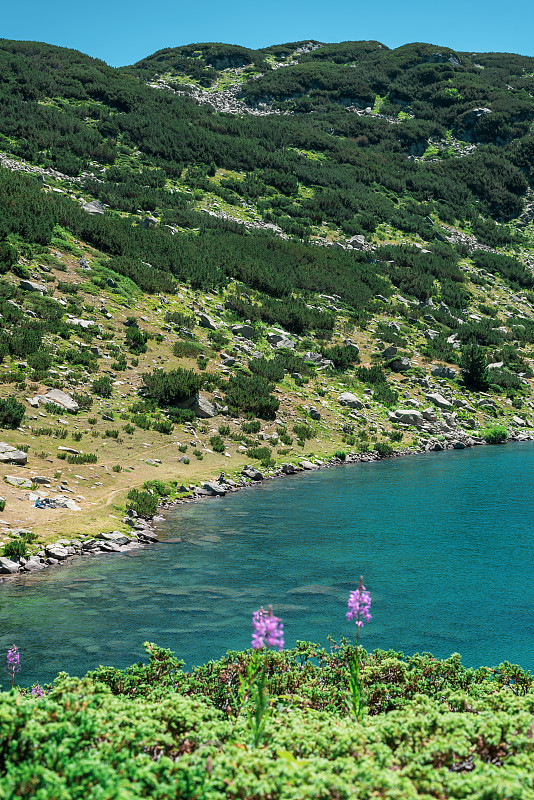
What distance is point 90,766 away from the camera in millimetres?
4625

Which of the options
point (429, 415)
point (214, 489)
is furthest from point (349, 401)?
point (214, 489)

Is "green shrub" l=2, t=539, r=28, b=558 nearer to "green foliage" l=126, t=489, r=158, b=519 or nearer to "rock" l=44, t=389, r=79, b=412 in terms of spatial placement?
"green foliage" l=126, t=489, r=158, b=519

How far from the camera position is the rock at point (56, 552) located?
50.1 feet

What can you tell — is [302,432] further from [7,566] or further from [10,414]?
[7,566]

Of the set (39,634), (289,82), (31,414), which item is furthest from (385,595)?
(289,82)

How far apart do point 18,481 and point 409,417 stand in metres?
26.5

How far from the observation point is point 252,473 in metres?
26.0

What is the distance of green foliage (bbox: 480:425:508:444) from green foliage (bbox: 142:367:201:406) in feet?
71.1

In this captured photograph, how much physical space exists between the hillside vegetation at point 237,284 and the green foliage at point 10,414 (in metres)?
0.09

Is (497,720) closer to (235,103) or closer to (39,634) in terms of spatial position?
(39,634)

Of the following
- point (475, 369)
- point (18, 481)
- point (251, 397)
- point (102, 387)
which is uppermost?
point (475, 369)

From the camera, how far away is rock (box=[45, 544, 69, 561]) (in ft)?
50.1

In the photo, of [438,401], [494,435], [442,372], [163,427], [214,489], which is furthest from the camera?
[442,372]

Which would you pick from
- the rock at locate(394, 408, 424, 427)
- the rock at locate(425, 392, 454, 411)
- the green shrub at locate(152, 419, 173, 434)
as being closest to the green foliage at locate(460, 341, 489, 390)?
the rock at locate(425, 392, 454, 411)
